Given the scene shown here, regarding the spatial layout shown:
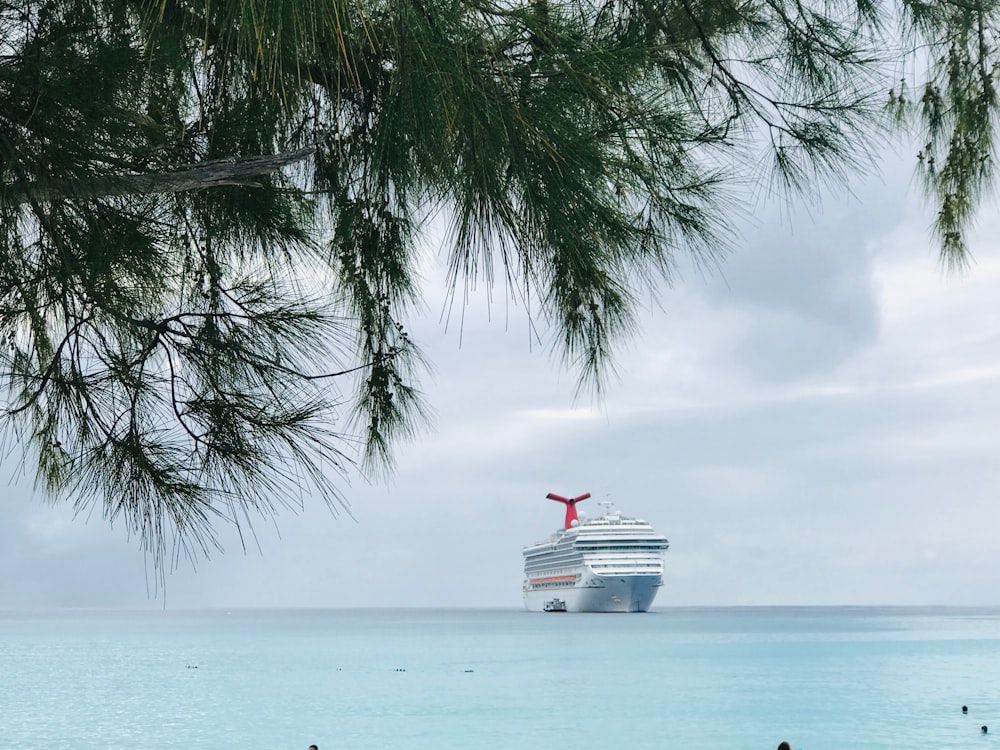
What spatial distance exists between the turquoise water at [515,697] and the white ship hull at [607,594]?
9.99ft

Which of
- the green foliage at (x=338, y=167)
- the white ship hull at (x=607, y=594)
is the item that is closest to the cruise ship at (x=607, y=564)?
the white ship hull at (x=607, y=594)

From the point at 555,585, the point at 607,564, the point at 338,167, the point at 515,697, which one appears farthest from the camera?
the point at 555,585

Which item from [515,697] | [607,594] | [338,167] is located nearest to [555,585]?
[607,594]

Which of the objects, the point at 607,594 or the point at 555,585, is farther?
the point at 555,585

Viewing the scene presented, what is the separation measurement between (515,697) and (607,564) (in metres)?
22.3

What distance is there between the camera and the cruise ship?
155ft

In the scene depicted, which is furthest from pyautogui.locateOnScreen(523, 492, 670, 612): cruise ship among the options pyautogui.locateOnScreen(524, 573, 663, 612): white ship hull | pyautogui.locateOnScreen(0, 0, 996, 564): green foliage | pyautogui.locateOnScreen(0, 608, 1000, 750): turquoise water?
pyautogui.locateOnScreen(0, 0, 996, 564): green foliage

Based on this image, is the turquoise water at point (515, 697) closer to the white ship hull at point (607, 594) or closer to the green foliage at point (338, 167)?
the white ship hull at point (607, 594)

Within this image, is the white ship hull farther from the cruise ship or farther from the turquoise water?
the turquoise water

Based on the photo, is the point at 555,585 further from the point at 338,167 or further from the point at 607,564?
the point at 338,167

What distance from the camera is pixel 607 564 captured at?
4806 centimetres

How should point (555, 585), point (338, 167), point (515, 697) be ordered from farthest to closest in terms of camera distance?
point (555, 585) < point (515, 697) < point (338, 167)

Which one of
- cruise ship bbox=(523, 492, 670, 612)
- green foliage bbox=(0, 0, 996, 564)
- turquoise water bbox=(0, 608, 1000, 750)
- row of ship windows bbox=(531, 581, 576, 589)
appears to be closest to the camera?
green foliage bbox=(0, 0, 996, 564)

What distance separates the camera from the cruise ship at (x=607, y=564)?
155ft
